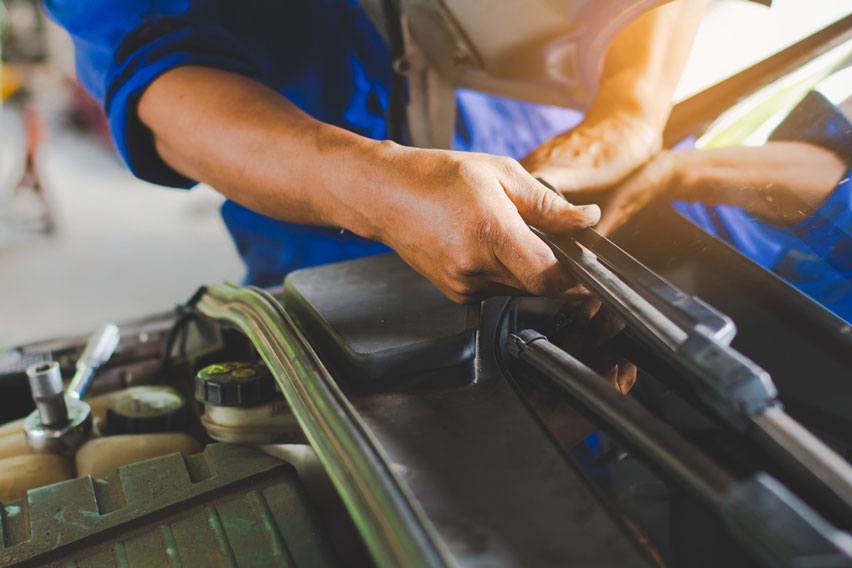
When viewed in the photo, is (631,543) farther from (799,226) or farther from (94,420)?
(94,420)

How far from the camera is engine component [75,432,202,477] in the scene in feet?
3.07

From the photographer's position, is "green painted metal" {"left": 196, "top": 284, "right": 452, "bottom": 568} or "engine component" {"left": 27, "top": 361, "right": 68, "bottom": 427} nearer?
"green painted metal" {"left": 196, "top": 284, "right": 452, "bottom": 568}

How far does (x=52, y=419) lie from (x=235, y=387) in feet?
1.15

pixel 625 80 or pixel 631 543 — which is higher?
pixel 625 80

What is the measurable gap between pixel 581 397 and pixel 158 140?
0.96m

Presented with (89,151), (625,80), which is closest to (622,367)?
(625,80)

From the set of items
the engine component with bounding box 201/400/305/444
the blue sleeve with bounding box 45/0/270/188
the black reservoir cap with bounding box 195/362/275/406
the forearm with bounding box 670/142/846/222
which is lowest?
the engine component with bounding box 201/400/305/444

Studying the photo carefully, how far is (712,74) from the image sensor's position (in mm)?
1173

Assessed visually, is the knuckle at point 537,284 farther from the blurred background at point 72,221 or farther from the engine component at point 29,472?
the blurred background at point 72,221

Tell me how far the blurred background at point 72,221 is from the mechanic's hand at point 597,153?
1.74 metres

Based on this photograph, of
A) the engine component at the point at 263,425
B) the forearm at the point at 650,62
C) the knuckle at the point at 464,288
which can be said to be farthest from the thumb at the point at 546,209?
the forearm at the point at 650,62

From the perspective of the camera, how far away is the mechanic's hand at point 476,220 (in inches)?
29.0

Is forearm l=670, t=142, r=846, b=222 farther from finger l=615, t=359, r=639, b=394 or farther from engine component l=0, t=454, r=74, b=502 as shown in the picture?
engine component l=0, t=454, r=74, b=502

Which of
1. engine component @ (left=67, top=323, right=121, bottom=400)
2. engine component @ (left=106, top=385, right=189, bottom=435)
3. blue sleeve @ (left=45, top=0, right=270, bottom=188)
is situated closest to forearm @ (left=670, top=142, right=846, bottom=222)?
blue sleeve @ (left=45, top=0, right=270, bottom=188)
